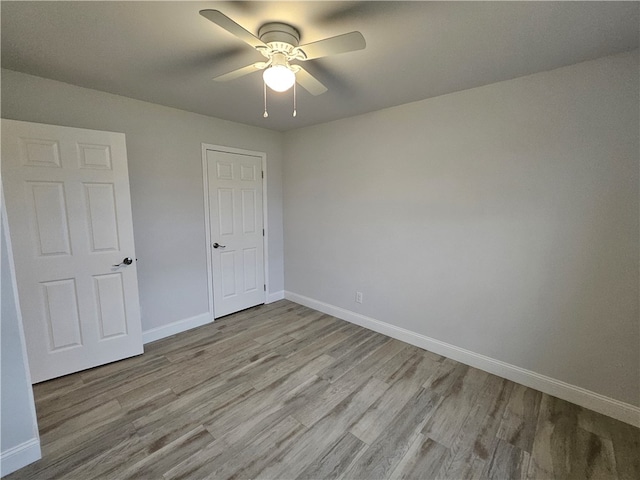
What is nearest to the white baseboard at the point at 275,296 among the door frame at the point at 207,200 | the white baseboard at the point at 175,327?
the door frame at the point at 207,200

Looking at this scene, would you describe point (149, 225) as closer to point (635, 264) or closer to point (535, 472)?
point (535, 472)

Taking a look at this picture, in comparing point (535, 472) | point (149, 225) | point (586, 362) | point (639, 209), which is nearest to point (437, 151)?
point (639, 209)

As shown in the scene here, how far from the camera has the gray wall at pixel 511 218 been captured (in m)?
1.83

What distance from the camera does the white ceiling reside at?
54.1 inches

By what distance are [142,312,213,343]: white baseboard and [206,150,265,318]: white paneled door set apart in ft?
0.51

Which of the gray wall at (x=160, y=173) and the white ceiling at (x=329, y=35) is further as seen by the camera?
the gray wall at (x=160, y=173)

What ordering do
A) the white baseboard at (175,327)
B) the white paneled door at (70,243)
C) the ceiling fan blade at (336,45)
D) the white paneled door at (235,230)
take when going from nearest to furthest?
the ceiling fan blade at (336,45), the white paneled door at (70,243), the white baseboard at (175,327), the white paneled door at (235,230)

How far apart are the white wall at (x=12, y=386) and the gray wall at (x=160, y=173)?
1.31m

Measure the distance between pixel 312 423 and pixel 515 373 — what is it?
1.73 m

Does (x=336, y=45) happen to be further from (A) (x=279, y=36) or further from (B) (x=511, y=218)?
(B) (x=511, y=218)

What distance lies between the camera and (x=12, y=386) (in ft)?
4.85

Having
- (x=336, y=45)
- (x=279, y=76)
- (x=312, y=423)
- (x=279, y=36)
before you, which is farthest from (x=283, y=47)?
(x=312, y=423)

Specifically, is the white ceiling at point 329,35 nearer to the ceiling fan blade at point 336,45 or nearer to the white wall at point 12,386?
the ceiling fan blade at point 336,45

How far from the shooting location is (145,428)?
5.87 ft
